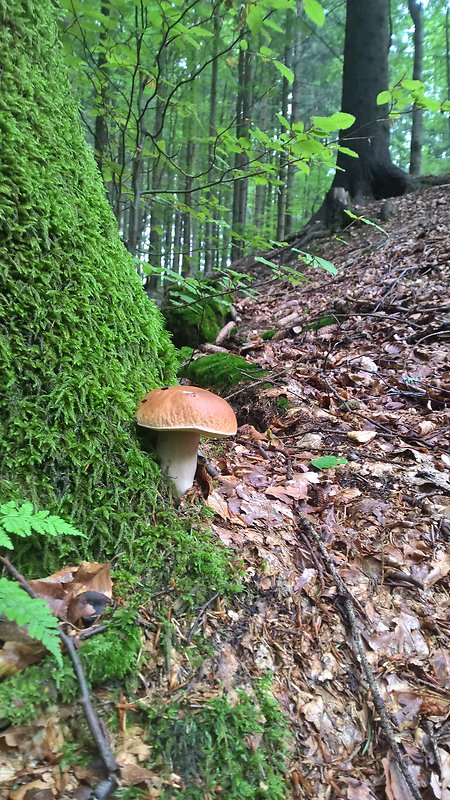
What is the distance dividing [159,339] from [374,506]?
183cm

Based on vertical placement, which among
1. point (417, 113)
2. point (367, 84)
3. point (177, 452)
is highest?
point (417, 113)

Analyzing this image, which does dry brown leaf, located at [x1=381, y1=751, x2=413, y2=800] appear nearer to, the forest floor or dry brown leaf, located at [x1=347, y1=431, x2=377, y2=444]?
the forest floor

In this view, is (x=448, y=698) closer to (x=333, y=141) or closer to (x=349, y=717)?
(x=349, y=717)

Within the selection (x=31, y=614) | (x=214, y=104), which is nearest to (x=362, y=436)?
(x=31, y=614)

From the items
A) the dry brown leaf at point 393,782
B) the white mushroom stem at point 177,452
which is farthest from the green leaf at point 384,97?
the dry brown leaf at point 393,782

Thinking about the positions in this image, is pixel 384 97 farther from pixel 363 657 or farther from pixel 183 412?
pixel 363 657

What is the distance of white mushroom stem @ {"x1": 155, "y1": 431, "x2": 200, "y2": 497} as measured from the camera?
2278 millimetres

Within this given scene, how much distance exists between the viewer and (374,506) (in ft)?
9.72

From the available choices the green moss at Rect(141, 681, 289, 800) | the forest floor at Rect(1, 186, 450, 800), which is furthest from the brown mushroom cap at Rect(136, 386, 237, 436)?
the green moss at Rect(141, 681, 289, 800)

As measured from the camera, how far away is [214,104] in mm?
12906

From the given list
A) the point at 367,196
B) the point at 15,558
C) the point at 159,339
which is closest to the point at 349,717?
the point at 15,558

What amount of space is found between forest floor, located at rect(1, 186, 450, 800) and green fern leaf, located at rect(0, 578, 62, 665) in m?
0.32

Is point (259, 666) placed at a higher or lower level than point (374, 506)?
lower

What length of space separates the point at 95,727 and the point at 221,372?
4.06 meters
